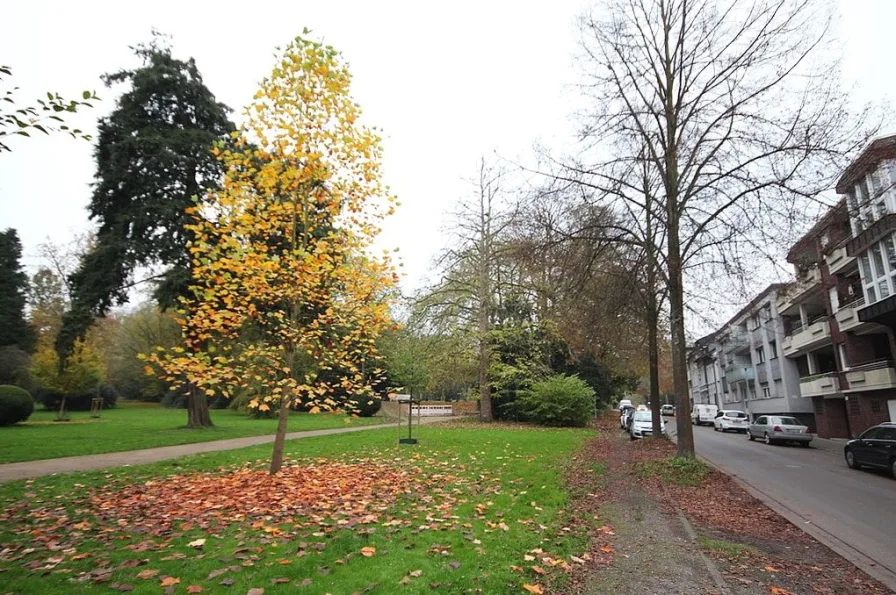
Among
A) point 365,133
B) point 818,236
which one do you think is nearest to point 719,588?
point 365,133

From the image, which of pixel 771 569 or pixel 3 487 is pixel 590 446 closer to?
pixel 771 569

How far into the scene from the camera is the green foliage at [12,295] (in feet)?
106

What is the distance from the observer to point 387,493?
8633 mm

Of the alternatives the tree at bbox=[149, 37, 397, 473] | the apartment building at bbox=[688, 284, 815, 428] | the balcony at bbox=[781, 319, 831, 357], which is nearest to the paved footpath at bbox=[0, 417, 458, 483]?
the tree at bbox=[149, 37, 397, 473]

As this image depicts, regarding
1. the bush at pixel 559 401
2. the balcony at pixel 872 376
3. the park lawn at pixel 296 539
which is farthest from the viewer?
the bush at pixel 559 401

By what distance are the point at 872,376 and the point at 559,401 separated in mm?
15323

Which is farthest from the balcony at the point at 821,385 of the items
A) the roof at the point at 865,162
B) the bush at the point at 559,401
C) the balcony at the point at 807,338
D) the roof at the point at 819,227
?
the roof at the point at 865,162

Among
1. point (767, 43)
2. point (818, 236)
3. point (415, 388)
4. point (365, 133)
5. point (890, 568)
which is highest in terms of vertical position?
point (767, 43)

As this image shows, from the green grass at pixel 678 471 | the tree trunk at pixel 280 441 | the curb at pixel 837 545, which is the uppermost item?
the tree trunk at pixel 280 441

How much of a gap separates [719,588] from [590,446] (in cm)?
1462

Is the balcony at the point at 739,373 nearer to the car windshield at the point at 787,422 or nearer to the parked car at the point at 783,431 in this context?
the parked car at the point at 783,431

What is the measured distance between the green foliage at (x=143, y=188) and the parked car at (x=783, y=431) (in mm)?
28469

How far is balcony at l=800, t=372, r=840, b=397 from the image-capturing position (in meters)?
30.9

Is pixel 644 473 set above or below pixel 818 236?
below
